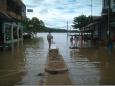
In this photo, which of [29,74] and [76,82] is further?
[29,74]

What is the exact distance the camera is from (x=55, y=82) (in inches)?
512

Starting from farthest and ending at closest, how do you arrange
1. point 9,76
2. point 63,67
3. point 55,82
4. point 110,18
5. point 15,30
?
1. point 15,30
2. point 110,18
3. point 63,67
4. point 9,76
5. point 55,82

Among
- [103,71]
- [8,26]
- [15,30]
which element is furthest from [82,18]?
[103,71]

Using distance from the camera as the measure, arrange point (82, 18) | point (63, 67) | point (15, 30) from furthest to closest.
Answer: point (82, 18) < point (15, 30) < point (63, 67)

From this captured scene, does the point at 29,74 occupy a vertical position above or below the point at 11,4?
below

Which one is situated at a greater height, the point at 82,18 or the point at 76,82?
the point at 82,18

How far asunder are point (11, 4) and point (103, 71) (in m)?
41.1

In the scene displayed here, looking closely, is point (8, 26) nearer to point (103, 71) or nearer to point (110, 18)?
point (110, 18)

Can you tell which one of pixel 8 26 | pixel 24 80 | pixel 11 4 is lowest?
pixel 24 80

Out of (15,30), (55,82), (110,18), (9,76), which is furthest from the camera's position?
(15,30)

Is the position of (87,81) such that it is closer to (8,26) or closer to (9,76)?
(9,76)

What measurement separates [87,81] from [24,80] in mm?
2458

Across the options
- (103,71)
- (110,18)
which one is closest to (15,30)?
(110,18)

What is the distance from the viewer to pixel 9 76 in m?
14.8
